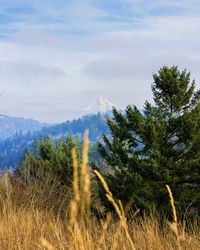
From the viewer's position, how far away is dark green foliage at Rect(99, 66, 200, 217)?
14.2 metres

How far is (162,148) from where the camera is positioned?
15.4 meters

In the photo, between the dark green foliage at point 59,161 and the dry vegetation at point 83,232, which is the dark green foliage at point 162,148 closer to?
the dark green foliage at point 59,161

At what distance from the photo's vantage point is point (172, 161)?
47.8 feet

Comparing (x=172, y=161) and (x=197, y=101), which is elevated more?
(x=197, y=101)

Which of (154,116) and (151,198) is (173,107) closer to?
(154,116)

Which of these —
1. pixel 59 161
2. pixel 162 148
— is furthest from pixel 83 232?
pixel 59 161

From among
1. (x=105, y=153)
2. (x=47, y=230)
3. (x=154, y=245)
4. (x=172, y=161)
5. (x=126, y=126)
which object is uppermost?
(x=126, y=126)

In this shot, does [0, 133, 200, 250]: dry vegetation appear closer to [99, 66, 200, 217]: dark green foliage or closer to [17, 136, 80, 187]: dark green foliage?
[99, 66, 200, 217]: dark green foliage

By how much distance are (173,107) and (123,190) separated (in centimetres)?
584

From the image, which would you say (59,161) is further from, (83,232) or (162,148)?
(83,232)

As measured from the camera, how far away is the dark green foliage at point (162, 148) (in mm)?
14242

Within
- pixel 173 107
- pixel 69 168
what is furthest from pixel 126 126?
pixel 69 168

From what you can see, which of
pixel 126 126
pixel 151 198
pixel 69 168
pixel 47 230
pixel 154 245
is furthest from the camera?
pixel 69 168

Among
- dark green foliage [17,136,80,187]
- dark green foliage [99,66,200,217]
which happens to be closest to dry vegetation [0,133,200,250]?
dark green foliage [99,66,200,217]
